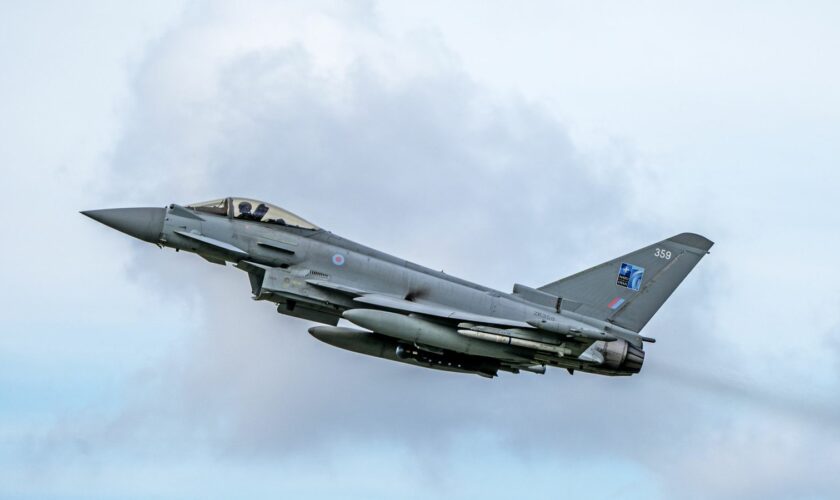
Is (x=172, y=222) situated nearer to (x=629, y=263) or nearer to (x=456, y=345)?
(x=456, y=345)

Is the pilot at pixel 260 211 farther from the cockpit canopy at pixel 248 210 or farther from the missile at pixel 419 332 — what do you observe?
the missile at pixel 419 332

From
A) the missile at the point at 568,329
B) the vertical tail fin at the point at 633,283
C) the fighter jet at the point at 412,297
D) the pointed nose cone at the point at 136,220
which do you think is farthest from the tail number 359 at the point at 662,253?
the pointed nose cone at the point at 136,220

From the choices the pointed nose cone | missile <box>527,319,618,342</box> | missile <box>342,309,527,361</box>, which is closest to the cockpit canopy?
the pointed nose cone

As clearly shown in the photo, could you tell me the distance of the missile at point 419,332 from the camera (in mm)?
26906

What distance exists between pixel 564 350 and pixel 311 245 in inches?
224

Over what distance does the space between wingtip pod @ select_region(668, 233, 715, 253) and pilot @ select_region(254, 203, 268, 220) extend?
30.7 ft

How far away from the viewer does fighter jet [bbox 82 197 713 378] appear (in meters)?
27.5

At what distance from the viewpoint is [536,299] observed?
29656 mm

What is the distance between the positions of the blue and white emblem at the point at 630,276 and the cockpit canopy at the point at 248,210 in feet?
23.7

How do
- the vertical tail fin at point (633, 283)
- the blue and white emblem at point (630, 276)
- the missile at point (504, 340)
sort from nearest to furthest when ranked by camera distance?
the missile at point (504, 340) → the vertical tail fin at point (633, 283) → the blue and white emblem at point (630, 276)

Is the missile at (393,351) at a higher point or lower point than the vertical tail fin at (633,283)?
lower

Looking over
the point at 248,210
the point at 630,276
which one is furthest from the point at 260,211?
the point at 630,276

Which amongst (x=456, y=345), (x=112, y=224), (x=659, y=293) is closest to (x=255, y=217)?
(x=112, y=224)

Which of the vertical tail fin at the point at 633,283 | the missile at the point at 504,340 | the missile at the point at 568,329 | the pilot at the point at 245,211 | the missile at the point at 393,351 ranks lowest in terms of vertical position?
the missile at the point at 393,351
